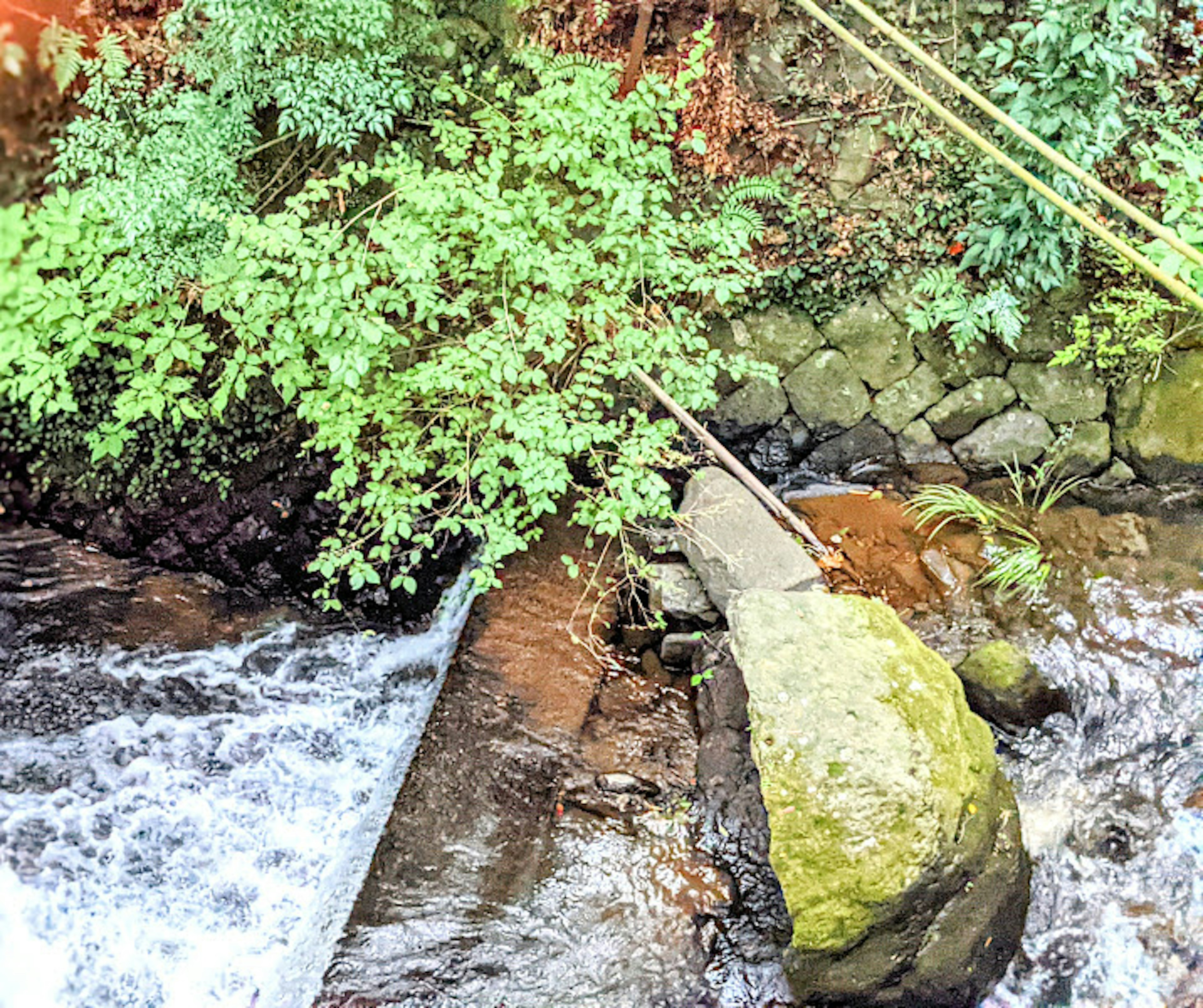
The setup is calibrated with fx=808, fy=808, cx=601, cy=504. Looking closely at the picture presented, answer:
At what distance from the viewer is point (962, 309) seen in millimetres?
4863

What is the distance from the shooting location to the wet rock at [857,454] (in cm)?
529

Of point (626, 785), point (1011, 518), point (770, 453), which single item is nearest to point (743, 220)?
point (770, 453)

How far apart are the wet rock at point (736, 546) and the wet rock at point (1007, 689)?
88 cm

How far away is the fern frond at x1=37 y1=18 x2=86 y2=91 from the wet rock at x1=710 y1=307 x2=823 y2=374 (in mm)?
3428

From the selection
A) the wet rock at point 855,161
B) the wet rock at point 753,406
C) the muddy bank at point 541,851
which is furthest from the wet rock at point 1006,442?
the muddy bank at point 541,851

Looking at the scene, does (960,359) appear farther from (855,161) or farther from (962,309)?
(855,161)

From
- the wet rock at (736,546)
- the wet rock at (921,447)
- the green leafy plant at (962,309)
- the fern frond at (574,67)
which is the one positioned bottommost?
the wet rock at (736,546)

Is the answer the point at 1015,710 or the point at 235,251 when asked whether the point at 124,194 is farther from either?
the point at 1015,710

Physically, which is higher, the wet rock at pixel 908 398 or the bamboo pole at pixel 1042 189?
the bamboo pole at pixel 1042 189

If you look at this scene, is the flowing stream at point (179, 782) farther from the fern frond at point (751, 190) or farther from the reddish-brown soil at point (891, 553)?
the fern frond at point (751, 190)

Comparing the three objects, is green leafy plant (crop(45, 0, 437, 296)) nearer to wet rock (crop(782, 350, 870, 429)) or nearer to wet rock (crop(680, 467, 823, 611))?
wet rock (crop(680, 467, 823, 611))

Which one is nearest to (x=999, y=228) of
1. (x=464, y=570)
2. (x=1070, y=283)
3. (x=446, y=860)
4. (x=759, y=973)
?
(x=1070, y=283)

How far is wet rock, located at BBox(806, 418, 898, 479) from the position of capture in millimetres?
5285

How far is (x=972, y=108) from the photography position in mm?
4719
